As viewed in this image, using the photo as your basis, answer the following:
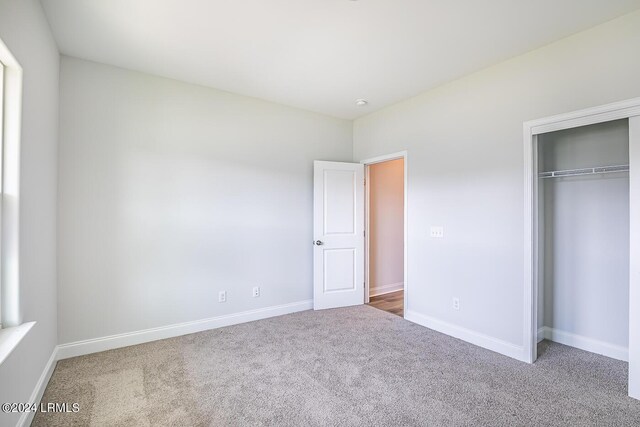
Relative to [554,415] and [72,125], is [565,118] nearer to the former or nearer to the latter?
[554,415]

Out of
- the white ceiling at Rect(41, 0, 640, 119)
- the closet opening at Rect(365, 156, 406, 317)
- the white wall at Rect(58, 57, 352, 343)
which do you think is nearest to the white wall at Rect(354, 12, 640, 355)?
the white ceiling at Rect(41, 0, 640, 119)

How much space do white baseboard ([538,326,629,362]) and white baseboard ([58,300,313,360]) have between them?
2747 millimetres

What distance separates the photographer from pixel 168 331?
320cm

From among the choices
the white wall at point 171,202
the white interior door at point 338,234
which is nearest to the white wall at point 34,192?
the white wall at point 171,202

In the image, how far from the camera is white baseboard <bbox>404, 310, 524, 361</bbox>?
2.78m

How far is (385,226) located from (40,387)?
174 inches

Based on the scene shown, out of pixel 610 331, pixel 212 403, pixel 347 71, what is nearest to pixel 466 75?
Result: pixel 347 71

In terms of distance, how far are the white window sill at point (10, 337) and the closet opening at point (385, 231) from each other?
12.4 ft

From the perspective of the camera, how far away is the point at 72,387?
2.27 metres

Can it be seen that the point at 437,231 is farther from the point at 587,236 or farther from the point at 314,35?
the point at 314,35

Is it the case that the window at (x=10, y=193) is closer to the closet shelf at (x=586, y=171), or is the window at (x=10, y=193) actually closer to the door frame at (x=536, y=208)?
the door frame at (x=536, y=208)

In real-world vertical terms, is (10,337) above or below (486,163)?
below

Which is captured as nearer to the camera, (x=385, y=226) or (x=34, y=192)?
(x=34, y=192)

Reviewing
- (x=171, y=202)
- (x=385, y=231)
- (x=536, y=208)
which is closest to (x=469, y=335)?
(x=536, y=208)
